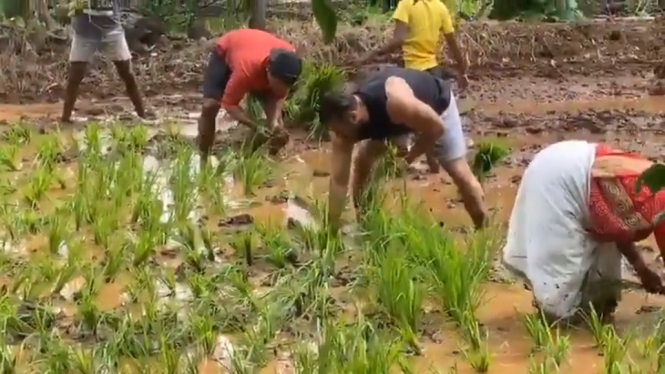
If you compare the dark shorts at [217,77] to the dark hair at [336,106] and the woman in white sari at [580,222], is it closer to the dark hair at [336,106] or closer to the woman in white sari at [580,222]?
the dark hair at [336,106]

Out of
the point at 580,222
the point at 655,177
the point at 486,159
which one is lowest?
the point at 486,159

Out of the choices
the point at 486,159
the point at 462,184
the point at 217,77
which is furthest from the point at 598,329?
the point at 217,77

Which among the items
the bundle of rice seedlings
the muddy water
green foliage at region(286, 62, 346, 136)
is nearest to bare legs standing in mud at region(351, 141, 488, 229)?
the muddy water

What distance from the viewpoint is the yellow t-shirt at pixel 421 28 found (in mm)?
6250

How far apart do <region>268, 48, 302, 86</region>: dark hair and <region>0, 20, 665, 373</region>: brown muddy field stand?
1.99 feet

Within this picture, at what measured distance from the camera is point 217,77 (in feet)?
19.7

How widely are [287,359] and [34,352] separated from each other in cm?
77

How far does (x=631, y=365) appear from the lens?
3.03 meters

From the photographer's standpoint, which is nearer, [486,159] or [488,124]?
[486,159]

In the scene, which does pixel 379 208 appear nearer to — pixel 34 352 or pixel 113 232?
pixel 113 232

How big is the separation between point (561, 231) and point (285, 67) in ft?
7.22

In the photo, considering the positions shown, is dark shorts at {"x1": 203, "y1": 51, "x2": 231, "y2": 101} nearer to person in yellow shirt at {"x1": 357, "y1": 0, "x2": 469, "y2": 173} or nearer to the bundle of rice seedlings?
person in yellow shirt at {"x1": 357, "y1": 0, "x2": 469, "y2": 173}

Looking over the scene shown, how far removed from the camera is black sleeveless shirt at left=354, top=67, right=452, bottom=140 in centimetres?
429

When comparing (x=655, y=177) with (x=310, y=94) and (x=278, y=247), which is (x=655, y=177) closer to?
(x=278, y=247)
